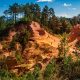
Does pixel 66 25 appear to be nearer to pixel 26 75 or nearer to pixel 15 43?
pixel 15 43

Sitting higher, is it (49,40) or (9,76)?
(49,40)

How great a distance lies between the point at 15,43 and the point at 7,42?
Result: 1.82 metres

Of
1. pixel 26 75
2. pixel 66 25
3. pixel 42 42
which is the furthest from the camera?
pixel 66 25

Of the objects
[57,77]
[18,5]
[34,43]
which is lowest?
[57,77]

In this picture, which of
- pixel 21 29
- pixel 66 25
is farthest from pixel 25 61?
pixel 66 25

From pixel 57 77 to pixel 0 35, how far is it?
1775 cm

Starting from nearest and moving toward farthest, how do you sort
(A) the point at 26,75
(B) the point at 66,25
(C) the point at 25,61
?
(A) the point at 26,75
(C) the point at 25,61
(B) the point at 66,25

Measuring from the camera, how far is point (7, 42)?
66.8 m

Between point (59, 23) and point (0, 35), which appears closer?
point (0, 35)

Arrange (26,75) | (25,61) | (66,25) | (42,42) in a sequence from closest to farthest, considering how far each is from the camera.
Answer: (26,75)
(25,61)
(42,42)
(66,25)

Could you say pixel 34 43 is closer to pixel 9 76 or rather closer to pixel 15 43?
pixel 15 43

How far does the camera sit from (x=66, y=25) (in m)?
78.7

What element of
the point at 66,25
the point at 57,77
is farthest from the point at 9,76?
the point at 66,25

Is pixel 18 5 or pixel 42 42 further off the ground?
pixel 18 5
